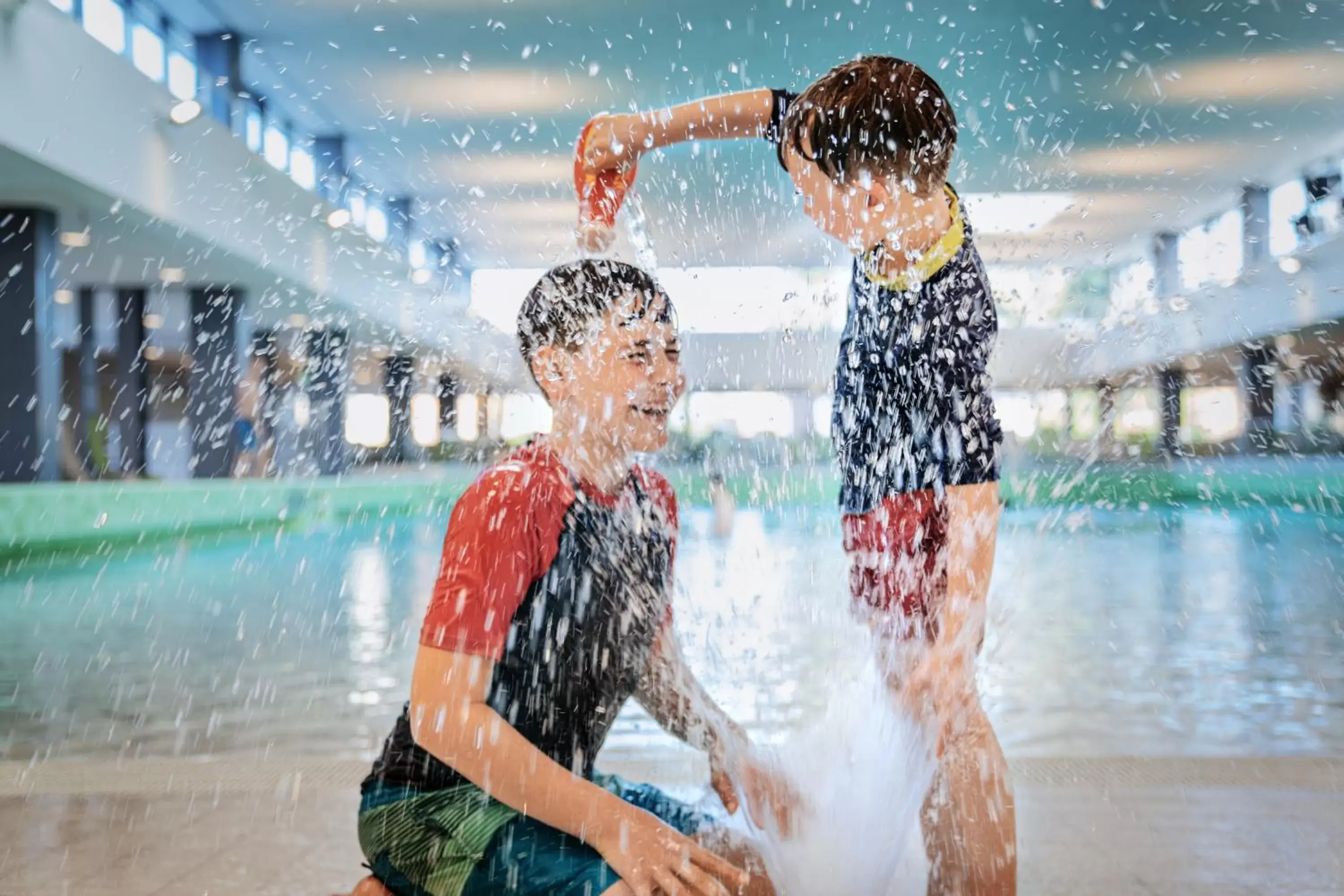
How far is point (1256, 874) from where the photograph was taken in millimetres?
2180

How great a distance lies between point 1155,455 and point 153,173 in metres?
24.7

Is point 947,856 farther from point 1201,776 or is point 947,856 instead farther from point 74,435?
point 74,435

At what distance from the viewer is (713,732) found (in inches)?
60.6

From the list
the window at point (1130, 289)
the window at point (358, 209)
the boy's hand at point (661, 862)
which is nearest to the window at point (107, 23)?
the window at point (358, 209)

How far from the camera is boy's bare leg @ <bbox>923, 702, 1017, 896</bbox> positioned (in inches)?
60.1

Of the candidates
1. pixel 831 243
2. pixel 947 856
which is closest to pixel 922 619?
pixel 947 856

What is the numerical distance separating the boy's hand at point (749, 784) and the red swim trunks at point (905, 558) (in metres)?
0.27

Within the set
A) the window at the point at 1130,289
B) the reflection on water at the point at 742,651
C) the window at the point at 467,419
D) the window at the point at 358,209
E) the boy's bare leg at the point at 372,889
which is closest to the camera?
the boy's bare leg at the point at 372,889

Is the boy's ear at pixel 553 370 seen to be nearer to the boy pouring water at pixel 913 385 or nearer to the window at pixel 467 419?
the boy pouring water at pixel 913 385

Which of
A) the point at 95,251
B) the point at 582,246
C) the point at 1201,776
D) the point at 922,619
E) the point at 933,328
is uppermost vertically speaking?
the point at 95,251

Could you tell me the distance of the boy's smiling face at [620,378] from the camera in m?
1.40

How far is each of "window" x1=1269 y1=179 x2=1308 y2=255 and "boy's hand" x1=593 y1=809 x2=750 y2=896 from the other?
24.1 m

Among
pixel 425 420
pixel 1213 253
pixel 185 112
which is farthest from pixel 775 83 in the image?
pixel 425 420

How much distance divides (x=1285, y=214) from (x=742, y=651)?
21.2 m
